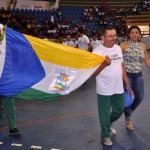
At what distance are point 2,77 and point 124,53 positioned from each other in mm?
1881

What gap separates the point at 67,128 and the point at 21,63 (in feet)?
5.00

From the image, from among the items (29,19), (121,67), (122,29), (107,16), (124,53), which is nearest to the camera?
(121,67)

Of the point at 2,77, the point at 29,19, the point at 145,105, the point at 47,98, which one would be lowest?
the point at 145,105

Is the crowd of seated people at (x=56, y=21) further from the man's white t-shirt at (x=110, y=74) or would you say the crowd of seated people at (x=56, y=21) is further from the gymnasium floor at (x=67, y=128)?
the man's white t-shirt at (x=110, y=74)

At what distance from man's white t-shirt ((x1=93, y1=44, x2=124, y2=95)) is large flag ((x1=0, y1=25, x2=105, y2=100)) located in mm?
142

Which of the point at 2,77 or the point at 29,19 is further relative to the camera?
the point at 29,19

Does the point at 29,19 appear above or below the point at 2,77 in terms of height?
above

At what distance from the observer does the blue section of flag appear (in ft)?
12.7

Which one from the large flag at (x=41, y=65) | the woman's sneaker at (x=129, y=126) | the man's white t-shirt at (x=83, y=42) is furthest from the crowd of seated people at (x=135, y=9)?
the large flag at (x=41, y=65)

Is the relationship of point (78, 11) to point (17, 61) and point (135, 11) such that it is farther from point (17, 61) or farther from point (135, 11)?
point (17, 61)

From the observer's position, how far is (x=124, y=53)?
459cm

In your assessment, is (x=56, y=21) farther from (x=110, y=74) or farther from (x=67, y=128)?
(x=110, y=74)

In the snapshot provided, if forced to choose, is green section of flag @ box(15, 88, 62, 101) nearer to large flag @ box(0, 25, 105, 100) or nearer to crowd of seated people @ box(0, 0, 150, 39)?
large flag @ box(0, 25, 105, 100)

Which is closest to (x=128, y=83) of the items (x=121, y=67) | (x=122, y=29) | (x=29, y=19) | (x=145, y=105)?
(x=121, y=67)
